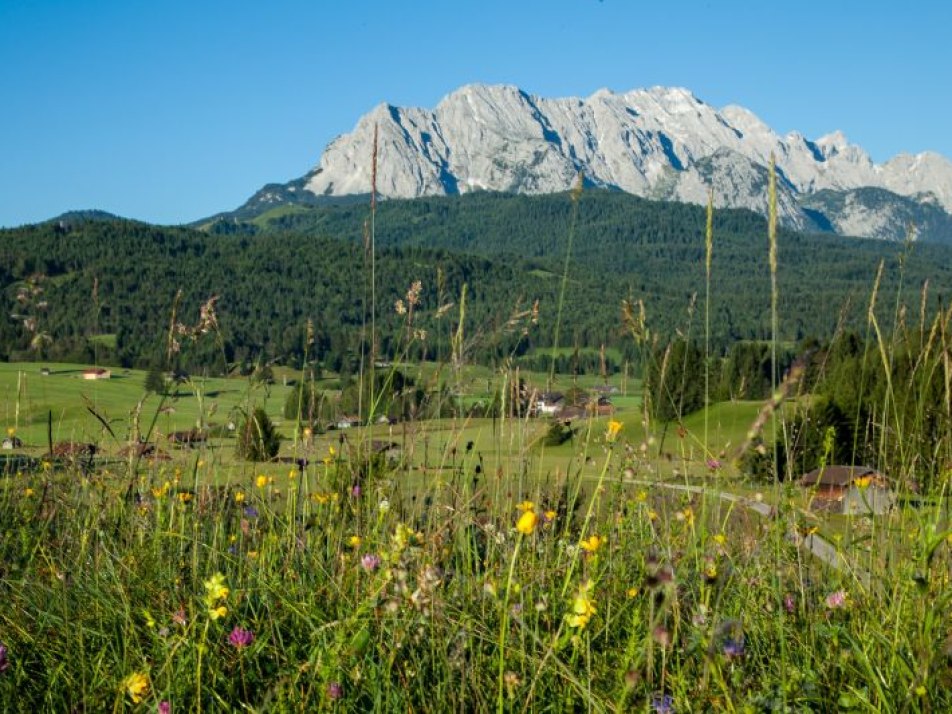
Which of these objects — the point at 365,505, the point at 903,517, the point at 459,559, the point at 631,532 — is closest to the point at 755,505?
the point at 631,532

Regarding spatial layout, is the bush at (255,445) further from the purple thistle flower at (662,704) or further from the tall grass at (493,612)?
the purple thistle flower at (662,704)

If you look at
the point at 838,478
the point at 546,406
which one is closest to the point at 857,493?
the point at 546,406

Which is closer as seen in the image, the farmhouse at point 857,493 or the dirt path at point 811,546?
the dirt path at point 811,546

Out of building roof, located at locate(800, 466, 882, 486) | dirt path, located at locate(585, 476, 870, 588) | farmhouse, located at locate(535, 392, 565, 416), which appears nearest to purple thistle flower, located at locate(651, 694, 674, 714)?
dirt path, located at locate(585, 476, 870, 588)

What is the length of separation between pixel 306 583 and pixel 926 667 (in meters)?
1.98

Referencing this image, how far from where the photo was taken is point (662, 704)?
202 centimetres

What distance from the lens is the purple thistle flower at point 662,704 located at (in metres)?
1.99

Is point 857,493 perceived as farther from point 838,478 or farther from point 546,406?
point 838,478

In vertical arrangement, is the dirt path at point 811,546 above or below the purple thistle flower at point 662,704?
above

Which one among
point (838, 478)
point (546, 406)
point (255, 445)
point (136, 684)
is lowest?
point (838, 478)

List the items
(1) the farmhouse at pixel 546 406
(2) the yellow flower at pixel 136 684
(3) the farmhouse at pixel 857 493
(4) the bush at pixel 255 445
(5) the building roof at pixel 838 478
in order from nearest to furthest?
(2) the yellow flower at pixel 136 684 < (3) the farmhouse at pixel 857 493 < (5) the building roof at pixel 838 478 < (1) the farmhouse at pixel 546 406 < (4) the bush at pixel 255 445

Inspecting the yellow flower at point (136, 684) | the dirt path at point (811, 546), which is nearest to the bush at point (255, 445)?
the dirt path at point (811, 546)

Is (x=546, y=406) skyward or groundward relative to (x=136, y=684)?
skyward

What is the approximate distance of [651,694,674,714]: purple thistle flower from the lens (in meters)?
1.99
